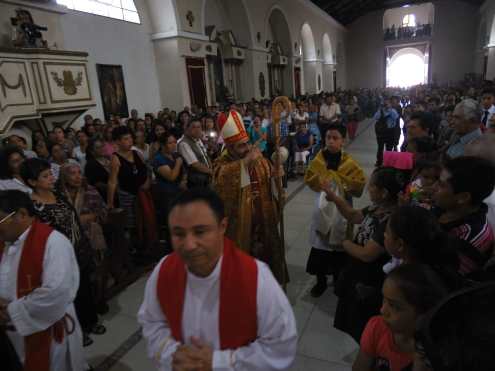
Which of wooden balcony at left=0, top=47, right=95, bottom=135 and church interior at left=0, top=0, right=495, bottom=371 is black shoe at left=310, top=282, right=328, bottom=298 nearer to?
church interior at left=0, top=0, right=495, bottom=371

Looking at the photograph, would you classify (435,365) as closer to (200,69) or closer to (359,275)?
(359,275)

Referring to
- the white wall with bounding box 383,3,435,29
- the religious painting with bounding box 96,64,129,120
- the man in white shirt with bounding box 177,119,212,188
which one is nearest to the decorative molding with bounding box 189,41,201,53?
the religious painting with bounding box 96,64,129,120

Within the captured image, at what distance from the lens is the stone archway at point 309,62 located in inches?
826

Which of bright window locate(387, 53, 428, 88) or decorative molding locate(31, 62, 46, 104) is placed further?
bright window locate(387, 53, 428, 88)

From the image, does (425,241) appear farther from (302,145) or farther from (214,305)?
(302,145)

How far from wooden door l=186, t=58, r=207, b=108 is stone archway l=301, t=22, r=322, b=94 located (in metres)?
11.2

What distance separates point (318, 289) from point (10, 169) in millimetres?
3018

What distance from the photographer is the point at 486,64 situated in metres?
20.4

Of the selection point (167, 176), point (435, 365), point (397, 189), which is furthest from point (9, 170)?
point (435, 365)

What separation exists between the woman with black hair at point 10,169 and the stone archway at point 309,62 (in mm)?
19321

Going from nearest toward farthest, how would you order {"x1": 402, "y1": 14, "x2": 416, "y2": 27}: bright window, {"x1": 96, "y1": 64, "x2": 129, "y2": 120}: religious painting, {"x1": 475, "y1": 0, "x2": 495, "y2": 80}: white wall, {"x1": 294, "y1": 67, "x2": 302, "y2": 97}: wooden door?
1. {"x1": 96, "y1": 64, "x2": 129, "y2": 120}: religious painting
2. {"x1": 294, "y1": 67, "x2": 302, "y2": 97}: wooden door
3. {"x1": 475, "y1": 0, "x2": 495, "y2": 80}: white wall
4. {"x1": 402, "y1": 14, "x2": 416, "y2": 27}: bright window

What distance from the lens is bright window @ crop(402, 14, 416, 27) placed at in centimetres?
3310

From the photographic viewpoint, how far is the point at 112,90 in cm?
881

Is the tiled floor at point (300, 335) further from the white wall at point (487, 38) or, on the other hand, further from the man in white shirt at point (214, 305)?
the white wall at point (487, 38)
